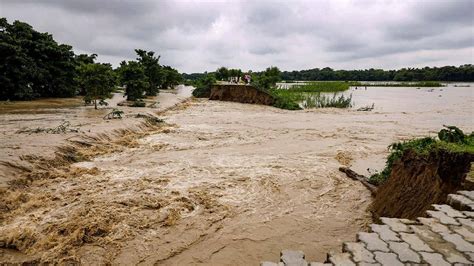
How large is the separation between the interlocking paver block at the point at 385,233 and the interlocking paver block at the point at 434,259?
339mm

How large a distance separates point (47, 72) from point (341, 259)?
26559 mm

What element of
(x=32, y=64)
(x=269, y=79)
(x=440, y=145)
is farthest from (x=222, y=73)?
(x=440, y=145)

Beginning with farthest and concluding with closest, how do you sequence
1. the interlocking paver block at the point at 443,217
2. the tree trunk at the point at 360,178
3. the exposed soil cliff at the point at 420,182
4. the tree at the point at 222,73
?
the tree at the point at 222,73, the tree trunk at the point at 360,178, the exposed soil cliff at the point at 420,182, the interlocking paver block at the point at 443,217

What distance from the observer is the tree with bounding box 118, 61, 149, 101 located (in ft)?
82.2

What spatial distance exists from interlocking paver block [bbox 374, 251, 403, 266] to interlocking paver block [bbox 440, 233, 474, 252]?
0.67 m

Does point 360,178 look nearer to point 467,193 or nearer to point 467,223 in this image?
point 467,193

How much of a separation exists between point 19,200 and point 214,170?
4.03 meters

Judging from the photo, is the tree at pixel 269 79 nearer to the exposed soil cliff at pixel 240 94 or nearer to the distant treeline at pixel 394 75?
the exposed soil cliff at pixel 240 94

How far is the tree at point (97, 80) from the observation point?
62.5ft

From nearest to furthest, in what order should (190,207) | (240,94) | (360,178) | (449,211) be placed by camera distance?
1. (449,211)
2. (190,207)
3. (360,178)
4. (240,94)

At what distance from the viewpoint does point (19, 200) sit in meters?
6.19

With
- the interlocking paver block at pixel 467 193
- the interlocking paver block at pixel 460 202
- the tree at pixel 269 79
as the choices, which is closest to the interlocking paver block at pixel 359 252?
the interlocking paver block at pixel 460 202

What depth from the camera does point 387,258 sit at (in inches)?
122

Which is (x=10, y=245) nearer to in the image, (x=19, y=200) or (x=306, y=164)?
(x=19, y=200)
